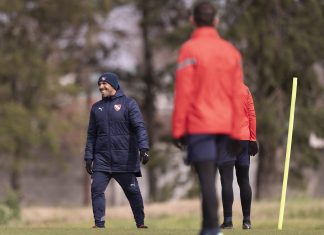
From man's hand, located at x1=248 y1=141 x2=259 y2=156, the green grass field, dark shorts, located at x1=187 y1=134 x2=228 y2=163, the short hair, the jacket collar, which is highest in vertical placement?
the short hair

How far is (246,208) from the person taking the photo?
13.0 m

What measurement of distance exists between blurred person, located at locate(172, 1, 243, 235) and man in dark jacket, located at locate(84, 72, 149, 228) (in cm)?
340

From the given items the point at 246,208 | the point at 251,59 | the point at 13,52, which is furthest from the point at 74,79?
the point at 246,208

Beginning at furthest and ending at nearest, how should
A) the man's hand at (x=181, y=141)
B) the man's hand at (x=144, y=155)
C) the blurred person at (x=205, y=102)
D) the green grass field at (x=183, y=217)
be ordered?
the green grass field at (x=183, y=217) → the man's hand at (x=144, y=155) → the man's hand at (x=181, y=141) → the blurred person at (x=205, y=102)

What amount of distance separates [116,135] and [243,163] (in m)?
1.62

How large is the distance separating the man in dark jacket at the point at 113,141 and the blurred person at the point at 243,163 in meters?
1.03

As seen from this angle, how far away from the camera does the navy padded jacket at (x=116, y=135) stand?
12.5m

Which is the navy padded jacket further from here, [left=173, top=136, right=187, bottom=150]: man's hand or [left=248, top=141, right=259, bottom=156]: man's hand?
[left=173, top=136, right=187, bottom=150]: man's hand

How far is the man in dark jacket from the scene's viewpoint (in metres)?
12.5

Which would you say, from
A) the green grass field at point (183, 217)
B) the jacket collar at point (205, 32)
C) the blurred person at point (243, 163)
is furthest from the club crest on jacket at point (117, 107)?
the green grass field at point (183, 217)

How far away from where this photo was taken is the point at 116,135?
1254 cm

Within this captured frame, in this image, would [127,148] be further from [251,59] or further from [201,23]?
[251,59]

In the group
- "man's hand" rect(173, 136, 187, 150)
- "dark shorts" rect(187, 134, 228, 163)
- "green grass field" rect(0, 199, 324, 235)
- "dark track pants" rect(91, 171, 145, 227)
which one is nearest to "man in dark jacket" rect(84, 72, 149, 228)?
"dark track pants" rect(91, 171, 145, 227)

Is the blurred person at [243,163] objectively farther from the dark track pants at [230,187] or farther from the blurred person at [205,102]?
the blurred person at [205,102]
